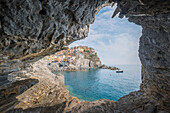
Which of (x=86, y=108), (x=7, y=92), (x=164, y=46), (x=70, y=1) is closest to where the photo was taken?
(x=164, y=46)

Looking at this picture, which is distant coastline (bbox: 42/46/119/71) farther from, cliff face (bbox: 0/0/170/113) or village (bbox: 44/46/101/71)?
cliff face (bbox: 0/0/170/113)

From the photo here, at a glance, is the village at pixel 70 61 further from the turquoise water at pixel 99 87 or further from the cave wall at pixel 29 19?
the cave wall at pixel 29 19

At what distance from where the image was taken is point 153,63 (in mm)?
4602

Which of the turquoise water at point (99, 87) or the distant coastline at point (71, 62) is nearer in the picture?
the turquoise water at point (99, 87)

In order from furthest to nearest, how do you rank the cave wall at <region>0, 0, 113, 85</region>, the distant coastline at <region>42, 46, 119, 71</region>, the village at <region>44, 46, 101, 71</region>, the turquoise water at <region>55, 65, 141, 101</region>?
1. the village at <region>44, 46, 101, 71</region>
2. the distant coastline at <region>42, 46, 119, 71</region>
3. the turquoise water at <region>55, 65, 141, 101</region>
4. the cave wall at <region>0, 0, 113, 85</region>

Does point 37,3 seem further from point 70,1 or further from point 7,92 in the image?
point 7,92

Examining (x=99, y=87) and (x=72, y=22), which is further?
(x=99, y=87)

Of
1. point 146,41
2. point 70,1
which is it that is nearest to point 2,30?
point 70,1

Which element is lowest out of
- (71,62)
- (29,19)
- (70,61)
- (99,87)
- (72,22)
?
(99,87)

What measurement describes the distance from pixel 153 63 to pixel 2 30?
8467mm

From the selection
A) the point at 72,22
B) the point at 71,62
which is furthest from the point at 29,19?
the point at 71,62

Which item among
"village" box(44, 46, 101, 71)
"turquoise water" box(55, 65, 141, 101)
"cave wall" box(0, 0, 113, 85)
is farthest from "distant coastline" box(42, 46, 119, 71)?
"cave wall" box(0, 0, 113, 85)

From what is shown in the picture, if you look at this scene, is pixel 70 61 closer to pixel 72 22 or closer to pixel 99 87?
pixel 99 87

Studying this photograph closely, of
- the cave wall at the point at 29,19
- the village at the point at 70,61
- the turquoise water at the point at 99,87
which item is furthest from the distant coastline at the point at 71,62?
the cave wall at the point at 29,19
